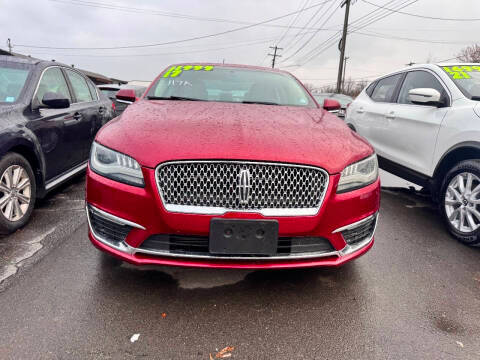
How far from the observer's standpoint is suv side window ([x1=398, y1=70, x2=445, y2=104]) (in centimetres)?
362

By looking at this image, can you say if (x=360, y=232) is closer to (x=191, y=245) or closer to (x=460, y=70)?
(x=191, y=245)

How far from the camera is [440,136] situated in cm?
328

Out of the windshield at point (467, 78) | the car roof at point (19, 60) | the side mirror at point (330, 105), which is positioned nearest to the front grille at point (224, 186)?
the side mirror at point (330, 105)

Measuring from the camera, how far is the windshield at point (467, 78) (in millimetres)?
3219

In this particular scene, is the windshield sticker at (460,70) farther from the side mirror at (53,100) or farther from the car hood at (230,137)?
the side mirror at (53,100)

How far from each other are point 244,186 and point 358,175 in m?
0.73

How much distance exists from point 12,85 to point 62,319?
2.41 m

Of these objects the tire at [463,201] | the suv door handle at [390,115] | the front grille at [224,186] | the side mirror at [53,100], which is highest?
the side mirror at [53,100]

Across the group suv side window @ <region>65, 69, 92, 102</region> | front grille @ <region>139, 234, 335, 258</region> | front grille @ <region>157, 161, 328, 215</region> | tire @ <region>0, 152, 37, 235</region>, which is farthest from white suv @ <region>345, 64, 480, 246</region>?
suv side window @ <region>65, 69, 92, 102</region>

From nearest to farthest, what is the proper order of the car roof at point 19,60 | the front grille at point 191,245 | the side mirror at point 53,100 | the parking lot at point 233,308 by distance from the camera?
the parking lot at point 233,308 → the front grille at point 191,245 → the side mirror at point 53,100 → the car roof at point 19,60

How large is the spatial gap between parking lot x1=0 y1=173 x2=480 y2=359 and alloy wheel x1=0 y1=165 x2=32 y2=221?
216 millimetres

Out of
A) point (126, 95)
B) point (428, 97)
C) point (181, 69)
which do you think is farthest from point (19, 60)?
point (428, 97)

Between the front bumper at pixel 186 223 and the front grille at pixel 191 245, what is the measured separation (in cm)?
2

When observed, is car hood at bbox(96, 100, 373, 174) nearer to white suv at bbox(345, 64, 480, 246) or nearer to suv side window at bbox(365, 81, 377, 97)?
white suv at bbox(345, 64, 480, 246)
